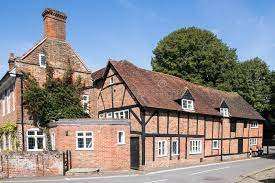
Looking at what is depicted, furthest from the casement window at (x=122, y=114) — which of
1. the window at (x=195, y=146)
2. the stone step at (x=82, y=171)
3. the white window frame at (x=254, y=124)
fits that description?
the white window frame at (x=254, y=124)

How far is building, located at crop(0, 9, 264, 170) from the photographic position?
26.1m

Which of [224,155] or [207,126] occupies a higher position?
[207,126]

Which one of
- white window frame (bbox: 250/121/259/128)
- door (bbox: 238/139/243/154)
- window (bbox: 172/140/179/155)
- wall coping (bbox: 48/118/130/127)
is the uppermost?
wall coping (bbox: 48/118/130/127)

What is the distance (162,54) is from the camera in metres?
54.8

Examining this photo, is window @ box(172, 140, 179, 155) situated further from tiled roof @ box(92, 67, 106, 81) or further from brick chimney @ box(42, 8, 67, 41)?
brick chimney @ box(42, 8, 67, 41)

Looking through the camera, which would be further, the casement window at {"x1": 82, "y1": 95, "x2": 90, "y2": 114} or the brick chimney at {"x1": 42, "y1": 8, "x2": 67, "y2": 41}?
the casement window at {"x1": 82, "y1": 95, "x2": 90, "y2": 114}

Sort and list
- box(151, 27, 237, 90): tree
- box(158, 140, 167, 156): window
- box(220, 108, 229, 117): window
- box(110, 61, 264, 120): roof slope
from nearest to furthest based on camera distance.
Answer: box(158, 140, 167, 156): window
box(110, 61, 264, 120): roof slope
box(220, 108, 229, 117): window
box(151, 27, 237, 90): tree

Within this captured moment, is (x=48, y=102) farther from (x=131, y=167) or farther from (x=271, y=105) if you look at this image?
(x=271, y=105)

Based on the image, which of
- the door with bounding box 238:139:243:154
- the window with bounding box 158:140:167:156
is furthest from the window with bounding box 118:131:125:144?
the door with bounding box 238:139:243:154

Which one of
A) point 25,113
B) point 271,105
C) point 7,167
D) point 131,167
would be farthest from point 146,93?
point 271,105

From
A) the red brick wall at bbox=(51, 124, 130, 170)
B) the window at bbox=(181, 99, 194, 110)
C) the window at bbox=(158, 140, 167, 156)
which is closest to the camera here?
the red brick wall at bbox=(51, 124, 130, 170)

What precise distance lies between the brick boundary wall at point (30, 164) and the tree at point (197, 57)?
32.2 m

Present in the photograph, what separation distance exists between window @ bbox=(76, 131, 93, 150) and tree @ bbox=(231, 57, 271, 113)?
34.7 metres

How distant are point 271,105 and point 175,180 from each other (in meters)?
41.0
